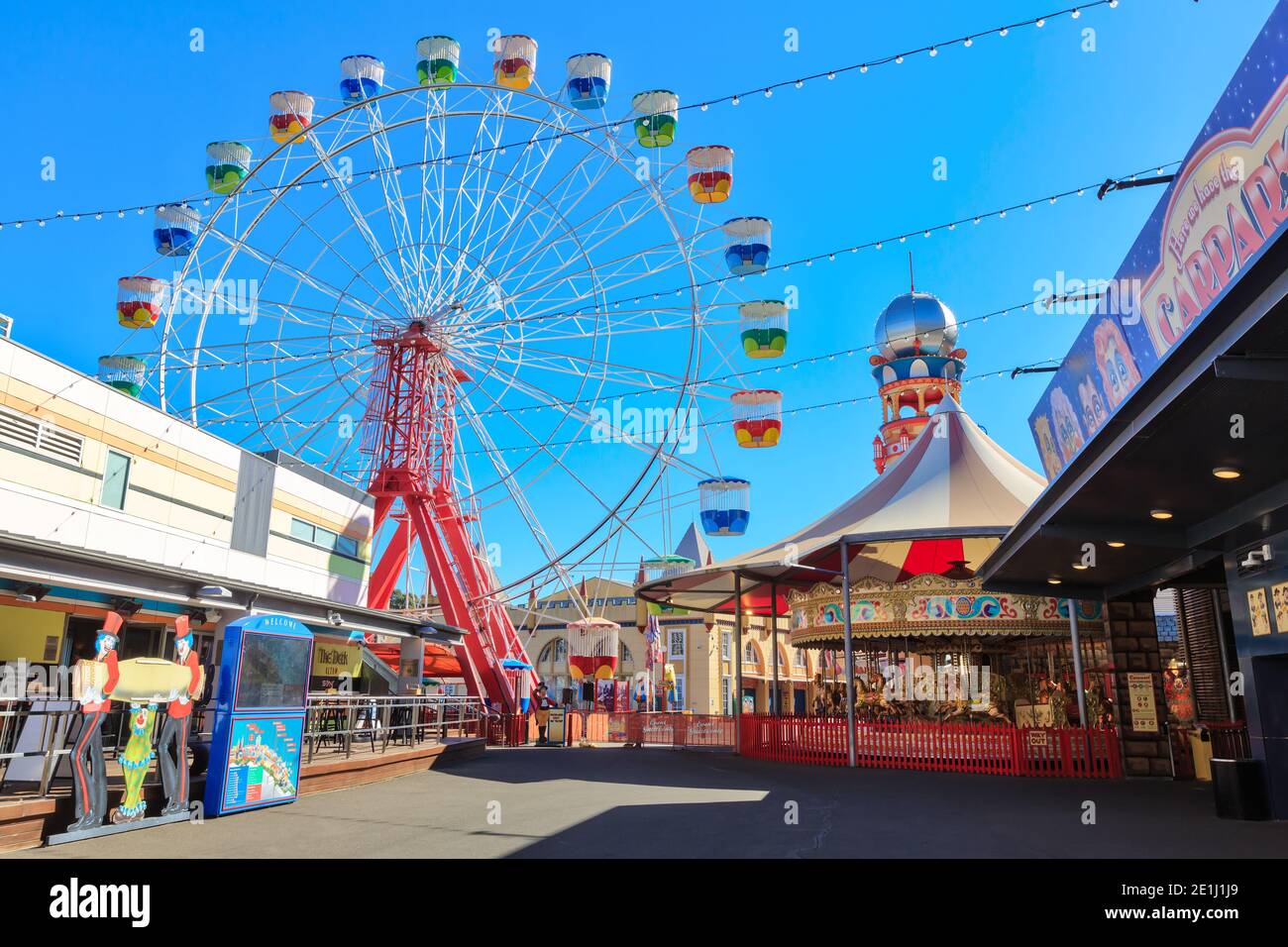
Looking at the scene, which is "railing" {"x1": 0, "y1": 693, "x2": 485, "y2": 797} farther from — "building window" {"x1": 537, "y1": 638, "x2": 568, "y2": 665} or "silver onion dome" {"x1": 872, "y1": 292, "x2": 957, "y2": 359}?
"building window" {"x1": 537, "y1": 638, "x2": 568, "y2": 665}

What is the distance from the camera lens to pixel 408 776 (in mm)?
14164

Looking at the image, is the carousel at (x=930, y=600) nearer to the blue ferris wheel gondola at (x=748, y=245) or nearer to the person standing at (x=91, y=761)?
the blue ferris wheel gondola at (x=748, y=245)

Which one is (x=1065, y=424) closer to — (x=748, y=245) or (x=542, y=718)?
(x=748, y=245)

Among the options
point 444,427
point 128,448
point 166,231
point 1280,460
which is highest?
point 166,231

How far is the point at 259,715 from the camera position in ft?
32.9

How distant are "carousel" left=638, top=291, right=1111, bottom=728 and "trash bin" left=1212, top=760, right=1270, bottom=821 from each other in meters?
6.66

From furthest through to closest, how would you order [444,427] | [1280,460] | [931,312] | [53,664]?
[931,312]
[444,427]
[53,664]
[1280,460]

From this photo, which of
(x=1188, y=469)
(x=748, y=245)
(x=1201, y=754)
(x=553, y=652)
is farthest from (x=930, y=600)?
(x=553, y=652)

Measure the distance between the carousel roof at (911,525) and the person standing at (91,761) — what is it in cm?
1223

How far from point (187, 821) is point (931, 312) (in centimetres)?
4270
